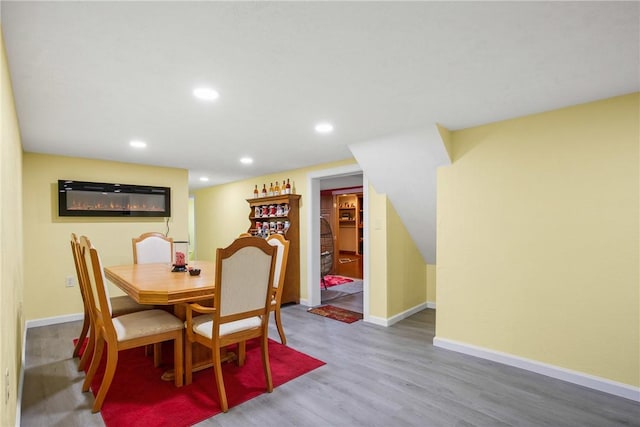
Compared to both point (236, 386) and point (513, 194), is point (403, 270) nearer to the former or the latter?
point (513, 194)

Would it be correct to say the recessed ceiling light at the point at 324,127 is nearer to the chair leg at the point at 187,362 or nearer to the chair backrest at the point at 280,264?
the chair backrest at the point at 280,264

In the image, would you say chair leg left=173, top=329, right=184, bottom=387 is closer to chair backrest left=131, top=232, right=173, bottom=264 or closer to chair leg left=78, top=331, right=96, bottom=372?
chair leg left=78, top=331, right=96, bottom=372

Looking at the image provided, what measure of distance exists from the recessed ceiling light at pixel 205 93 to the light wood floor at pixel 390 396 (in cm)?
210

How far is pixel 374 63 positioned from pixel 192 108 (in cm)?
142

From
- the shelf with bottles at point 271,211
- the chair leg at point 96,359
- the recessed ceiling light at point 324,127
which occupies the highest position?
the recessed ceiling light at point 324,127

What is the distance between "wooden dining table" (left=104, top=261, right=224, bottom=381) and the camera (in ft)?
6.82

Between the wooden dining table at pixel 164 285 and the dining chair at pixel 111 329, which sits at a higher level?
the wooden dining table at pixel 164 285

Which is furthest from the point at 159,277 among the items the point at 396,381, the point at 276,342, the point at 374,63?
the point at 374,63

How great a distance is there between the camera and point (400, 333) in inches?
136

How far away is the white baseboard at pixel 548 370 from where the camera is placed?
2.16 meters

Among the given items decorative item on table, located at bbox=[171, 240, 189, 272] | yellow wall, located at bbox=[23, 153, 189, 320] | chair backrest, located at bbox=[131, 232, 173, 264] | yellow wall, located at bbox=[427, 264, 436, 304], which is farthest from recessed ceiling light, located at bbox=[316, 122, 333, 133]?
yellow wall, located at bbox=[23, 153, 189, 320]

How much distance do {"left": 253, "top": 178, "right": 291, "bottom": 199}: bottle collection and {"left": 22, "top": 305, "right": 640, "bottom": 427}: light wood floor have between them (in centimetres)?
256

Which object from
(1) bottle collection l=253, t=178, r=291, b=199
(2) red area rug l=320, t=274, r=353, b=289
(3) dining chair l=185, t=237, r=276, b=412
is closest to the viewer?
(3) dining chair l=185, t=237, r=276, b=412

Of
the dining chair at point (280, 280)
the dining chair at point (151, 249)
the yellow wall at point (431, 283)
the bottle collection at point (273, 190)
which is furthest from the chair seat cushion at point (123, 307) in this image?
the yellow wall at point (431, 283)
